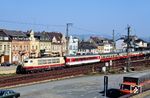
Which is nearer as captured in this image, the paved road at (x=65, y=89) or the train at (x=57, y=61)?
the paved road at (x=65, y=89)

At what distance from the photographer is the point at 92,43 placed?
155625 mm

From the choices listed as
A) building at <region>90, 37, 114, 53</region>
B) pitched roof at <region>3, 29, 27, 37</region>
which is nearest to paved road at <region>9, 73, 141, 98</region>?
pitched roof at <region>3, 29, 27, 37</region>

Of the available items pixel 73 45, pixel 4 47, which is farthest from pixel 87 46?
pixel 4 47

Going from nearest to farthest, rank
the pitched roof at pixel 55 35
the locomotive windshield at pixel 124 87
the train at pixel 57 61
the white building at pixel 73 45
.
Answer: the locomotive windshield at pixel 124 87 < the train at pixel 57 61 < the pitched roof at pixel 55 35 < the white building at pixel 73 45

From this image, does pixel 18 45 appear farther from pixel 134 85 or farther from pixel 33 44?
pixel 134 85

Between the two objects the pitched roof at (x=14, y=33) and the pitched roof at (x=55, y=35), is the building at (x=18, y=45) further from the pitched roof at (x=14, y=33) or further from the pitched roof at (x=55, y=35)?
the pitched roof at (x=55, y=35)

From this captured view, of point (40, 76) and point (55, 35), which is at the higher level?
point (55, 35)

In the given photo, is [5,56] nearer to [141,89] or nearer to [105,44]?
[141,89]

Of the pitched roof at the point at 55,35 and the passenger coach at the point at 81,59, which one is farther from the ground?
the pitched roof at the point at 55,35

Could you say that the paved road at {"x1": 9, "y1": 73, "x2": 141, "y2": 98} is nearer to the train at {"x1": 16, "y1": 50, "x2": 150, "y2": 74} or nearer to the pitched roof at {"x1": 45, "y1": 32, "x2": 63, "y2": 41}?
the train at {"x1": 16, "y1": 50, "x2": 150, "y2": 74}

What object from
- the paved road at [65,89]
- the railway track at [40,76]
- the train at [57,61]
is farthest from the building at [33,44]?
the paved road at [65,89]

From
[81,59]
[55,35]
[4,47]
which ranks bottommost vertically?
[81,59]

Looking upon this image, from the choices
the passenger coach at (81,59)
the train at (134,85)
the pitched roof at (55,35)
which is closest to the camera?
the train at (134,85)

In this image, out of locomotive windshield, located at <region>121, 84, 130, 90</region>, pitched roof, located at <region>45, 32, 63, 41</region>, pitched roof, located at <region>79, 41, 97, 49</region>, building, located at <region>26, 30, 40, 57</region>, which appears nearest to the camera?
locomotive windshield, located at <region>121, 84, 130, 90</region>
